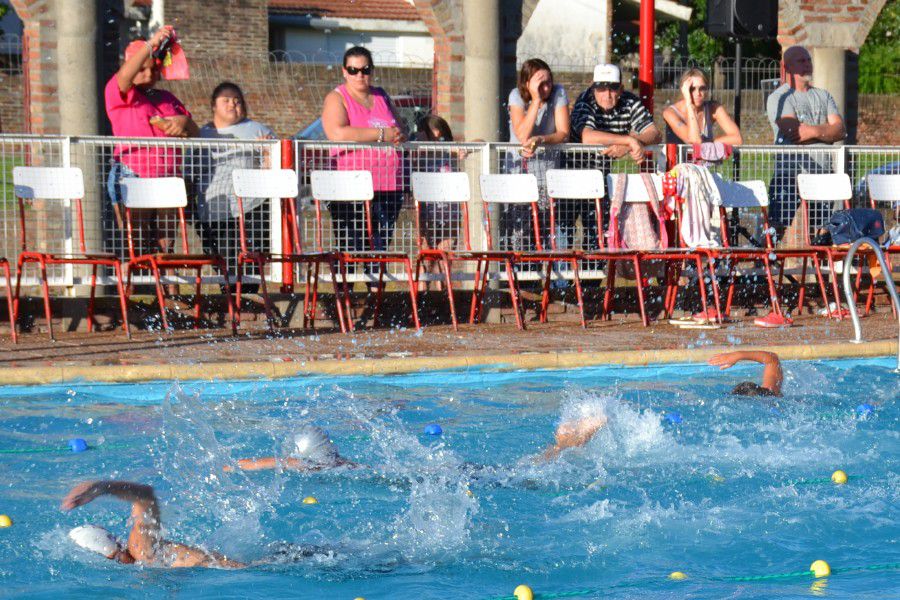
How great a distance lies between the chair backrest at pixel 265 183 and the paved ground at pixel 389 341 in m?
1.06

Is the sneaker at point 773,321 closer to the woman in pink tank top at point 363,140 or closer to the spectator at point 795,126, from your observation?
the spectator at point 795,126

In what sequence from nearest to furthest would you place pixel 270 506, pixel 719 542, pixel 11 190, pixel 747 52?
pixel 719 542
pixel 270 506
pixel 11 190
pixel 747 52

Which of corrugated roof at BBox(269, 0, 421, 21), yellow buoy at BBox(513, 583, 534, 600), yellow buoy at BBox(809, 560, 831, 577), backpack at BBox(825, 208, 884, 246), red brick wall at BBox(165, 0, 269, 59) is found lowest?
yellow buoy at BBox(809, 560, 831, 577)

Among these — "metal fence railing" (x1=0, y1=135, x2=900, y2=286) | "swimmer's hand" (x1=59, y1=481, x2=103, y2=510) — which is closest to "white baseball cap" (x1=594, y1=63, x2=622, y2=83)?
"metal fence railing" (x1=0, y1=135, x2=900, y2=286)

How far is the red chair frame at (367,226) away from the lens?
10.8 m

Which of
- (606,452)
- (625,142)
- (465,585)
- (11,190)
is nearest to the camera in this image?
(465,585)

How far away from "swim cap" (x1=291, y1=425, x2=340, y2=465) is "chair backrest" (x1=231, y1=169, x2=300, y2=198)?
464cm

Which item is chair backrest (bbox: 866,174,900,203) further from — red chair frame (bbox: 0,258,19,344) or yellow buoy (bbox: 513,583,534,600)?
yellow buoy (bbox: 513,583,534,600)

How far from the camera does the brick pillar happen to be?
1177 centimetres

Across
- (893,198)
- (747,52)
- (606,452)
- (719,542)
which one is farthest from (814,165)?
(747,52)

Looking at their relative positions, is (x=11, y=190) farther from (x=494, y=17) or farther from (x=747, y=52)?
(x=747, y=52)

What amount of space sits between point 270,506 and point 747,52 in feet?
119

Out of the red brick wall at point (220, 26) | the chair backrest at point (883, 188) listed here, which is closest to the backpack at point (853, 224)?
the chair backrest at point (883, 188)

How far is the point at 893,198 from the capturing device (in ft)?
40.4
